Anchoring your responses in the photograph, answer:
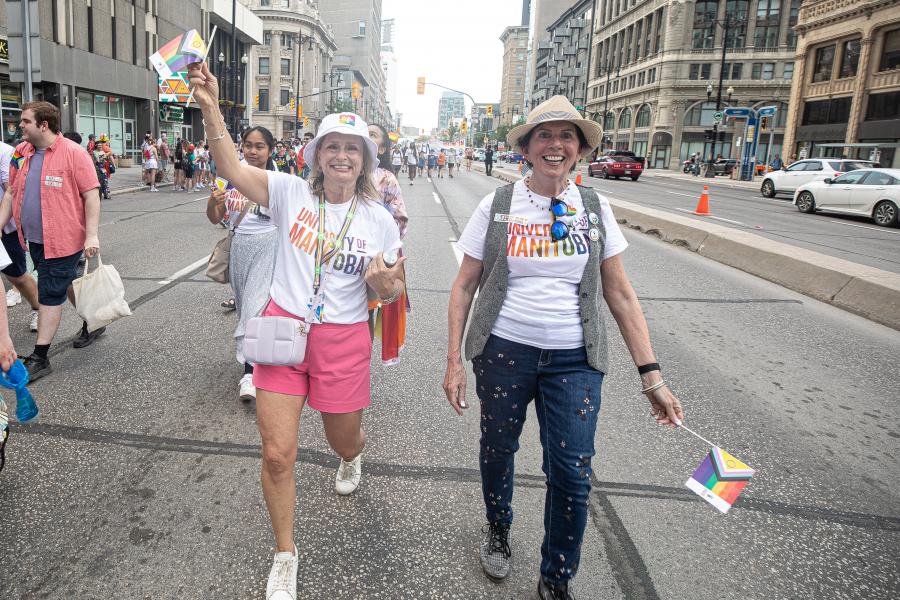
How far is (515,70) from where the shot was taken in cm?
17025

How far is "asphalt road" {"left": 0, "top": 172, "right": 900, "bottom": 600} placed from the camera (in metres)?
2.59

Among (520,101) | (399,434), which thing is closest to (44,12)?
(399,434)

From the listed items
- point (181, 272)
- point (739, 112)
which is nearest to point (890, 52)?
point (739, 112)

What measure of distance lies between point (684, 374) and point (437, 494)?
2811 mm

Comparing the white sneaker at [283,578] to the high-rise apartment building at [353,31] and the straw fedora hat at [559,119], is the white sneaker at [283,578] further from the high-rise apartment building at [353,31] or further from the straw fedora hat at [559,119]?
the high-rise apartment building at [353,31]

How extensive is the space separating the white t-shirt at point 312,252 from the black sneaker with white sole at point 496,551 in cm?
104

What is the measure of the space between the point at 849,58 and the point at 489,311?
49122 mm

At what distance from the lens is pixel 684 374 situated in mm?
5199

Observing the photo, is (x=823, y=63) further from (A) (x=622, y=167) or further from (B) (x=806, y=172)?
(B) (x=806, y=172)

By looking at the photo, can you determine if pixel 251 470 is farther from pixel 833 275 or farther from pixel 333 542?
pixel 833 275

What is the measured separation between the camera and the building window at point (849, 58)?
133ft

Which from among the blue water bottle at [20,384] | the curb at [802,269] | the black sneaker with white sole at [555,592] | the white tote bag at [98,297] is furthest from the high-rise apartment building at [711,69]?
the blue water bottle at [20,384]

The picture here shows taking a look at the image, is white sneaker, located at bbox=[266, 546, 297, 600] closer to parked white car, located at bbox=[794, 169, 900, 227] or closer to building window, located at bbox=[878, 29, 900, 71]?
parked white car, located at bbox=[794, 169, 900, 227]

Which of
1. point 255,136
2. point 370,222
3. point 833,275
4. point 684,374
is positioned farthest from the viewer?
point 833,275
